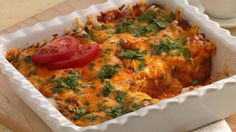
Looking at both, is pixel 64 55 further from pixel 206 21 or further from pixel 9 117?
pixel 206 21

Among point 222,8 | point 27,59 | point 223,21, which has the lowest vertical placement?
point 223,21

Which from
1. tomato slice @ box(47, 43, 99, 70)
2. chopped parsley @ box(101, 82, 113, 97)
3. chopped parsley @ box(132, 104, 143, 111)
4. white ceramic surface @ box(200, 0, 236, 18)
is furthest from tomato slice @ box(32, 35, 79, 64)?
white ceramic surface @ box(200, 0, 236, 18)

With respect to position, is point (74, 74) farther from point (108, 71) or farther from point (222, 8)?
point (222, 8)

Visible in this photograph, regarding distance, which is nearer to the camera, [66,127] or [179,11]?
[66,127]

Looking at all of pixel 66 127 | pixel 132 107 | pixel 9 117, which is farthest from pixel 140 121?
pixel 9 117

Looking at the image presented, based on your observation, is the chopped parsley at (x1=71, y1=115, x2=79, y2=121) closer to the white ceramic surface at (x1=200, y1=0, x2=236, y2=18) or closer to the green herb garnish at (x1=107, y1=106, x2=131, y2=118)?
the green herb garnish at (x1=107, y1=106, x2=131, y2=118)

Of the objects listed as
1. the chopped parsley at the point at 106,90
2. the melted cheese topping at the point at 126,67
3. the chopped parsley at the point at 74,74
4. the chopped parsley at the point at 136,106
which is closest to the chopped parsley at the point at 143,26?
the melted cheese topping at the point at 126,67

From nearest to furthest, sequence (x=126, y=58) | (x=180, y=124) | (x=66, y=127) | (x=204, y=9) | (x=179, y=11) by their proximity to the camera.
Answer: (x=66, y=127), (x=180, y=124), (x=126, y=58), (x=179, y=11), (x=204, y=9)

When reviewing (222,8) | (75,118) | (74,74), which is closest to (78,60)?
(74,74)
